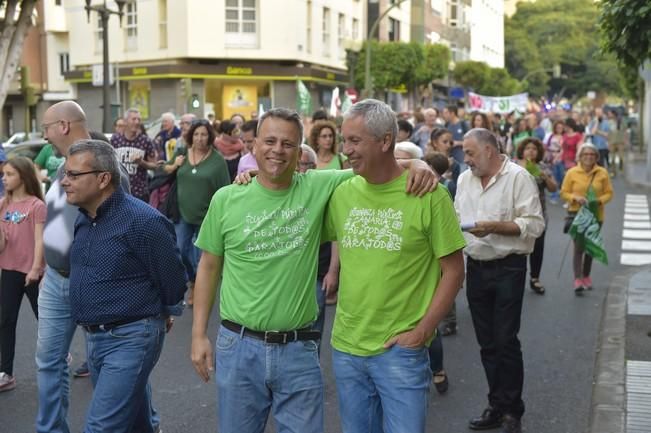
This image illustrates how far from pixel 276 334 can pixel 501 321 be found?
2.29 m

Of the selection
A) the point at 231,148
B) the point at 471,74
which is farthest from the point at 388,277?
the point at 471,74

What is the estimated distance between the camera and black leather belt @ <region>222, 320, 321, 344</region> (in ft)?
12.4

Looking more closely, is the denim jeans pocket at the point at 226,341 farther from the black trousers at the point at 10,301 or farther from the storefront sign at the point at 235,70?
the storefront sign at the point at 235,70

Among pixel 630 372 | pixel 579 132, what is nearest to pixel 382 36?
pixel 579 132

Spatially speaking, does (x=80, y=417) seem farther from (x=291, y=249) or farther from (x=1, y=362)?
(x=291, y=249)

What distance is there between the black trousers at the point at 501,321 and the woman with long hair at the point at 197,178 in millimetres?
4224

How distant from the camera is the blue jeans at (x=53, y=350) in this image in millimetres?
5020

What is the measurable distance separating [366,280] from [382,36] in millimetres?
47479

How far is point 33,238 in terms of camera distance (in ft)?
21.9

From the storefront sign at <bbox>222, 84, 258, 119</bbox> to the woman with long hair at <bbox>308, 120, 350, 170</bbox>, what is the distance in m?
32.0

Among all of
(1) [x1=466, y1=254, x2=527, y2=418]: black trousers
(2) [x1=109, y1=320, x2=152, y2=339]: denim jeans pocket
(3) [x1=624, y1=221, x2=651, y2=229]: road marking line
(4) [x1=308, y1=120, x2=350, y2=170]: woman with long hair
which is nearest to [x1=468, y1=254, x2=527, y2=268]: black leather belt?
(1) [x1=466, y1=254, x2=527, y2=418]: black trousers

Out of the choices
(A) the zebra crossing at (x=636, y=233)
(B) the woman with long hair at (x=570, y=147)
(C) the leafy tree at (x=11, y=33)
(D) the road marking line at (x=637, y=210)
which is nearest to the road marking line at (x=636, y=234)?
(A) the zebra crossing at (x=636, y=233)

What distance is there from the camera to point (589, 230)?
1055 centimetres

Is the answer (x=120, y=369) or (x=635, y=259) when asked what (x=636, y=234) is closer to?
(x=635, y=259)
